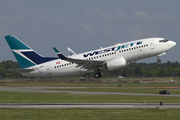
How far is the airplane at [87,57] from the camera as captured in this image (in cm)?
4281

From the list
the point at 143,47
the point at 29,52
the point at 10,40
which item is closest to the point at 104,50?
the point at 143,47

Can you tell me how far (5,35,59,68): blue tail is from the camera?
1893 inches

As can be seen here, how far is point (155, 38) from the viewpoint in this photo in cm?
4353

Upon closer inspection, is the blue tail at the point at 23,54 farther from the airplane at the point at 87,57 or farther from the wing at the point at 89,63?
the wing at the point at 89,63

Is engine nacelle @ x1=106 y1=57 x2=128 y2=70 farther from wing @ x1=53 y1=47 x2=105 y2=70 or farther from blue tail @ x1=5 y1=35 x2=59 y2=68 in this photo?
blue tail @ x1=5 y1=35 x2=59 y2=68

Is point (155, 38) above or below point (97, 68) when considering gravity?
above

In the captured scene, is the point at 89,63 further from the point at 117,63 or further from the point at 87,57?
the point at 117,63
